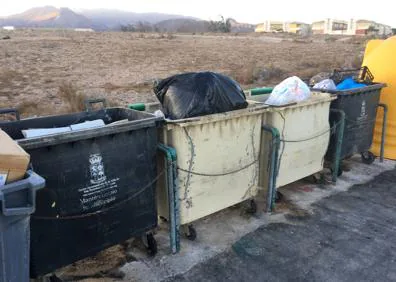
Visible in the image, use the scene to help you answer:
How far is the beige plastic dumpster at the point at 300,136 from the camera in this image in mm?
4125

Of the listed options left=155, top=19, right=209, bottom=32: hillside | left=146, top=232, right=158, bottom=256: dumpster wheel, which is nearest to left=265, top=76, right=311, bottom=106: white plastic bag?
left=146, top=232, right=158, bottom=256: dumpster wheel

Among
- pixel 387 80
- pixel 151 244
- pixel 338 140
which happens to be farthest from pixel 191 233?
pixel 387 80

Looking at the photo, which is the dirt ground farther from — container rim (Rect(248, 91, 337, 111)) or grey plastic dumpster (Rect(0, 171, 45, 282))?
A: grey plastic dumpster (Rect(0, 171, 45, 282))

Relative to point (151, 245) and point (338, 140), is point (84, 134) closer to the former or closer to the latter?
point (151, 245)

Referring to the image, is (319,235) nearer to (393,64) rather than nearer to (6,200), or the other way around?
(6,200)

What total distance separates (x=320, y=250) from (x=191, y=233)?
1271 millimetres

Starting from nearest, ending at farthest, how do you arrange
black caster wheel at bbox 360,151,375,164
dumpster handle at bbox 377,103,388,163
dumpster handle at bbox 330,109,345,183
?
dumpster handle at bbox 330,109,345,183 → dumpster handle at bbox 377,103,388,163 → black caster wheel at bbox 360,151,375,164

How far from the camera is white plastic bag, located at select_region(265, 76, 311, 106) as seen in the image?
4152 millimetres

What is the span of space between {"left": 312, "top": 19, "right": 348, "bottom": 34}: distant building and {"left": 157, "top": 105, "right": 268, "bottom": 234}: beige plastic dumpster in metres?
114

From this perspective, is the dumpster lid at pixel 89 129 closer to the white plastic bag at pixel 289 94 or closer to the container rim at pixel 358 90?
the white plastic bag at pixel 289 94

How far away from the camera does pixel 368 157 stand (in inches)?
232

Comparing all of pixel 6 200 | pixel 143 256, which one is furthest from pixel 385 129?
pixel 6 200

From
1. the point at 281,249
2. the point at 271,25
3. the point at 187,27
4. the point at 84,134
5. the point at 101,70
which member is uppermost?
the point at 271,25

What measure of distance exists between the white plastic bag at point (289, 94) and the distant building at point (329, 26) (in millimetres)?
113345
